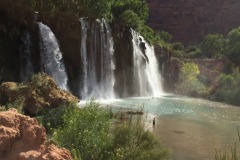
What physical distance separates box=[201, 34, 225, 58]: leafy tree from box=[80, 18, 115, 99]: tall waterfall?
52.7 meters

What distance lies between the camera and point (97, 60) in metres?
45.0

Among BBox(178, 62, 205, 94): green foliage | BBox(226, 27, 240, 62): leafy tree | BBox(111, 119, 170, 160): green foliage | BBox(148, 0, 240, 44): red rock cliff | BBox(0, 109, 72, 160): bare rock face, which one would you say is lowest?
BBox(111, 119, 170, 160): green foliage

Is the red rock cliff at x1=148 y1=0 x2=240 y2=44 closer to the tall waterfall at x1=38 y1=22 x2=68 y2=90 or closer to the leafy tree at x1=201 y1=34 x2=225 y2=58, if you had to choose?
the leafy tree at x1=201 y1=34 x2=225 y2=58

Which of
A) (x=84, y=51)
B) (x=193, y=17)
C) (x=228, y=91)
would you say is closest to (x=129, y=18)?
(x=84, y=51)

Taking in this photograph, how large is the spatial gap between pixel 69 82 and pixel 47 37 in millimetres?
5576

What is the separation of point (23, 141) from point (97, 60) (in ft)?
125

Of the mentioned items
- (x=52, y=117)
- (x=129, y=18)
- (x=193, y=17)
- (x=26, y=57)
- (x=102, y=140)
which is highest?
(x=193, y=17)

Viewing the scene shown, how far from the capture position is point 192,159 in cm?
1603

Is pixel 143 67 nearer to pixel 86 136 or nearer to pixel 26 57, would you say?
pixel 26 57

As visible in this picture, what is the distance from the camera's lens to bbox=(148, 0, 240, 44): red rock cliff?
127 m

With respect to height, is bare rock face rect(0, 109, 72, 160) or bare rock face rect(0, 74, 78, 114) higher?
bare rock face rect(0, 74, 78, 114)

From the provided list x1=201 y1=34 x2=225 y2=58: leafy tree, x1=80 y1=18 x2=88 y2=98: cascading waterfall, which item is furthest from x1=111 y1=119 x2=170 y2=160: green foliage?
x1=201 y1=34 x2=225 y2=58: leafy tree

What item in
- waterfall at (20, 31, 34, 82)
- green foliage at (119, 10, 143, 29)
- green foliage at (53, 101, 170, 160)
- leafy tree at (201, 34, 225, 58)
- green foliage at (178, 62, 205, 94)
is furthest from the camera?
leafy tree at (201, 34, 225, 58)

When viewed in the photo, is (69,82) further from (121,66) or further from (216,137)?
(216,137)
